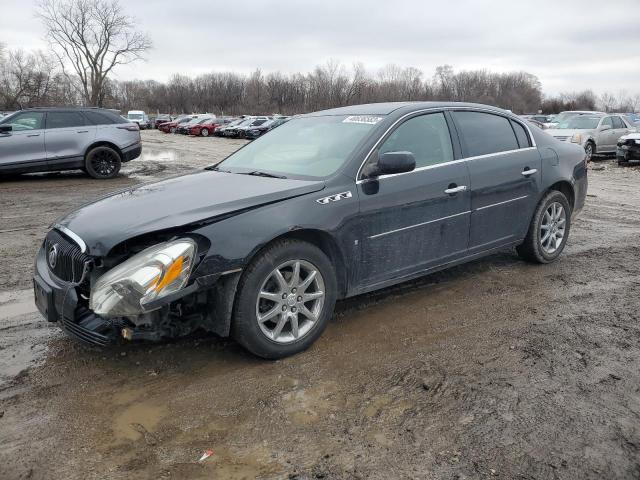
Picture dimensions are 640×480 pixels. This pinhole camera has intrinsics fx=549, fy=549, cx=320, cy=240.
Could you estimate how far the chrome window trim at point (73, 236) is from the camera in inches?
128

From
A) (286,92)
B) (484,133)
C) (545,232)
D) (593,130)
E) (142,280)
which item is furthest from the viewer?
(286,92)

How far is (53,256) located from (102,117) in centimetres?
1043

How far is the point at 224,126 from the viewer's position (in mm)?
42625

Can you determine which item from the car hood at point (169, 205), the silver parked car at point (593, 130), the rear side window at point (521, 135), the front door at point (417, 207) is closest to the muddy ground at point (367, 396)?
the front door at point (417, 207)

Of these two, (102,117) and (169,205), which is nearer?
(169,205)

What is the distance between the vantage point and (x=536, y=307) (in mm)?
4527

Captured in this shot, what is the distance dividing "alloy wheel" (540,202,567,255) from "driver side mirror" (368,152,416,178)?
2.22 metres

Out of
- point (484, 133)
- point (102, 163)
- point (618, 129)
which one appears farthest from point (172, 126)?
point (484, 133)

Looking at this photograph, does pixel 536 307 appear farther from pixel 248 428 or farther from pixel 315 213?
pixel 248 428

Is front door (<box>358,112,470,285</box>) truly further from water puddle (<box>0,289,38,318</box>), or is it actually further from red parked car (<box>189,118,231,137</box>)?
red parked car (<box>189,118,231,137</box>)

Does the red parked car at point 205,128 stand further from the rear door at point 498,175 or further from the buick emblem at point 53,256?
the buick emblem at point 53,256

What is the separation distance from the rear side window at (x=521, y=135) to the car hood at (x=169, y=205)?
2515mm

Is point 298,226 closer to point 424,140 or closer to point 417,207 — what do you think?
point 417,207

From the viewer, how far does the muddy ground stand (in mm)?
2578
